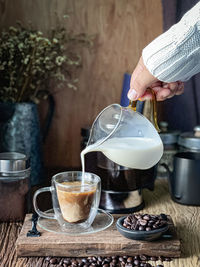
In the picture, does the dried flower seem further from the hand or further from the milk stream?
the milk stream

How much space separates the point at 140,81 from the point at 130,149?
23cm

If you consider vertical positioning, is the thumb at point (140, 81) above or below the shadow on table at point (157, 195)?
above

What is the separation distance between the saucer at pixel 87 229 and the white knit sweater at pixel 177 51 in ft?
1.55

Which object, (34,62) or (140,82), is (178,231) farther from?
(34,62)

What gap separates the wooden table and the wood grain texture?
1.73ft

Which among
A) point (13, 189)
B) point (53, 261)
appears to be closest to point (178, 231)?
point (53, 261)

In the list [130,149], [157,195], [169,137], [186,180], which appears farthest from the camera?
[169,137]

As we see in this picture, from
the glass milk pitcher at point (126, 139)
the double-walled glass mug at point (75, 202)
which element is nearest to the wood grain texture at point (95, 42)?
the double-walled glass mug at point (75, 202)

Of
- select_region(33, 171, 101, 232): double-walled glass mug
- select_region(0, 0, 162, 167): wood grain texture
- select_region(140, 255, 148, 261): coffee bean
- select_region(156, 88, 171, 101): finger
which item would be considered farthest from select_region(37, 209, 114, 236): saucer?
select_region(0, 0, 162, 167): wood grain texture

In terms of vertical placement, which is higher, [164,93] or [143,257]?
[164,93]

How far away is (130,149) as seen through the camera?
1.08 m

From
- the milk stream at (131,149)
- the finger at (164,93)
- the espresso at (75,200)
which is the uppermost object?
the finger at (164,93)

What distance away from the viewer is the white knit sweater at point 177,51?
108cm

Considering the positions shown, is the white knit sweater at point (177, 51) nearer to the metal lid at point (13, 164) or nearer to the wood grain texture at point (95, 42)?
the metal lid at point (13, 164)
